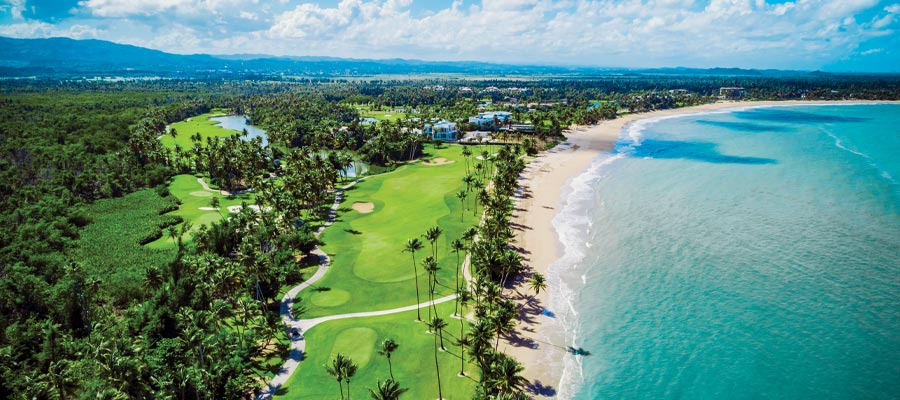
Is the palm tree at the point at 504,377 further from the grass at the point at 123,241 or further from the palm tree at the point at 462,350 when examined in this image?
the grass at the point at 123,241

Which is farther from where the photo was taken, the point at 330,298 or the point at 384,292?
the point at 384,292

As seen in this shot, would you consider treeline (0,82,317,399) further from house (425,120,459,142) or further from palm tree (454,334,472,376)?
house (425,120,459,142)

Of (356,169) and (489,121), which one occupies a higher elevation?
(489,121)

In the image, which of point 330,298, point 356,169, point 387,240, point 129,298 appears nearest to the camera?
point 129,298

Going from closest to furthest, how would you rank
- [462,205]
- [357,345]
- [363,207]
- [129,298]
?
[357,345] → [129,298] → [462,205] → [363,207]

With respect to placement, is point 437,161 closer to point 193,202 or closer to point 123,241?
point 193,202

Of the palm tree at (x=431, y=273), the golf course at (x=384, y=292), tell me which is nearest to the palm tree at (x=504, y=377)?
the golf course at (x=384, y=292)

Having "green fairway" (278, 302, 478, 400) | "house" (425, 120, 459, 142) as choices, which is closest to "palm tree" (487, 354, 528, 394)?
"green fairway" (278, 302, 478, 400)

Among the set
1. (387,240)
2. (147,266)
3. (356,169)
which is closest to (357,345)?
(387,240)
